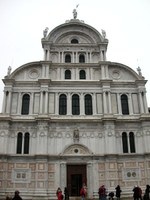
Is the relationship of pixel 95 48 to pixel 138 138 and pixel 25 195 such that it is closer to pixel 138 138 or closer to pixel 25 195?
pixel 138 138

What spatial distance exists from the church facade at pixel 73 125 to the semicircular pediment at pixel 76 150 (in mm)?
107

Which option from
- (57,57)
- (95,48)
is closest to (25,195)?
(57,57)

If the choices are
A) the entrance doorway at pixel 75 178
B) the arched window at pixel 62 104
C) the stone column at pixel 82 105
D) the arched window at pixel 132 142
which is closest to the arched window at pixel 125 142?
the arched window at pixel 132 142

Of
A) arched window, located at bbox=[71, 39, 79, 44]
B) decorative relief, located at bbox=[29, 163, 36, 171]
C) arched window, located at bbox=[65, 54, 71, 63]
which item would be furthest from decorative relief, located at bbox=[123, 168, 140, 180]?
arched window, located at bbox=[71, 39, 79, 44]

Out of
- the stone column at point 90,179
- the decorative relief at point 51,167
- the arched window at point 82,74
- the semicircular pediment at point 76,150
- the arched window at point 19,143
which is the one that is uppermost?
the arched window at point 82,74

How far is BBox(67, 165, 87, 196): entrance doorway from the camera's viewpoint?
2536 cm

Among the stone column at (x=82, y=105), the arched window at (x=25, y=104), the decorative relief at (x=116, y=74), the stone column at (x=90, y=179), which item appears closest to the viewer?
the stone column at (x=90, y=179)

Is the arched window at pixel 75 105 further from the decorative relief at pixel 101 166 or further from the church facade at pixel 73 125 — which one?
the decorative relief at pixel 101 166

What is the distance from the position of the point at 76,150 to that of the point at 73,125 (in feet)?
9.09

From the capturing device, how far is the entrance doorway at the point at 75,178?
25.4 metres

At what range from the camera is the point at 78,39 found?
33.0m

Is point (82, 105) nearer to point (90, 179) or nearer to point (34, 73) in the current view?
point (34, 73)

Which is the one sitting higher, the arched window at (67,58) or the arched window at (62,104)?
the arched window at (67,58)

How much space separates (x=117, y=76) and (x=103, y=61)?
260 centimetres
